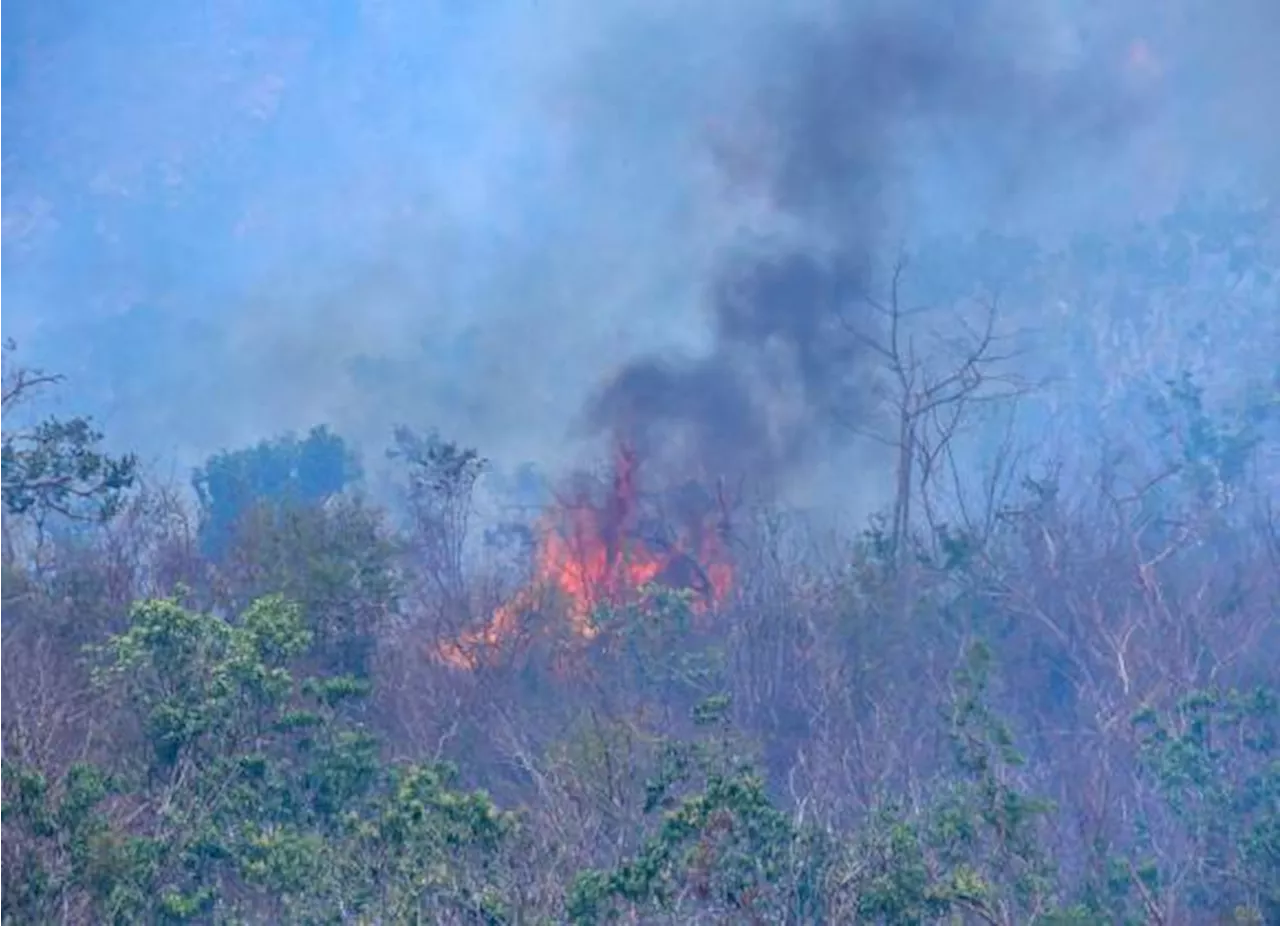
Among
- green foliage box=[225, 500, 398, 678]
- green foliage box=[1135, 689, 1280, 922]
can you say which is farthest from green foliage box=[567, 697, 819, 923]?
green foliage box=[225, 500, 398, 678]

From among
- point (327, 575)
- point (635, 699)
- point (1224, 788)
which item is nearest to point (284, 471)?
point (327, 575)

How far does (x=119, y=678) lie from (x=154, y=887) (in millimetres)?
3180

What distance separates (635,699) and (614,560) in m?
6.21

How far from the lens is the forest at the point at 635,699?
10.3 meters

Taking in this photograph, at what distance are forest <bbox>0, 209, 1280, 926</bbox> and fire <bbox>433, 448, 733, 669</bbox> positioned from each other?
73 millimetres

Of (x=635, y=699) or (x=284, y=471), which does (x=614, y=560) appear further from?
(x=284, y=471)

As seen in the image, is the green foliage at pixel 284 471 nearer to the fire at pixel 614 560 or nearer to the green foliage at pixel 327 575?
the fire at pixel 614 560

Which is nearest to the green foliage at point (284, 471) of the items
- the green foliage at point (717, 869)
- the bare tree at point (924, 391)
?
the bare tree at point (924, 391)

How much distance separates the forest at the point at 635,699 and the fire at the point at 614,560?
0.24 feet

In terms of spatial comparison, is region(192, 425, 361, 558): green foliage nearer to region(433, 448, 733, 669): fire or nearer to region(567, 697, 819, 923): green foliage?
region(433, 448, 733, 669): fire

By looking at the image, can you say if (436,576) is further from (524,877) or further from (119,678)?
(524,877)

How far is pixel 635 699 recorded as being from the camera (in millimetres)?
18828

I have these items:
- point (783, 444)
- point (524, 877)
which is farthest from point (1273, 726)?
point (783, 444)

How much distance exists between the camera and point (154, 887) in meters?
10.6
